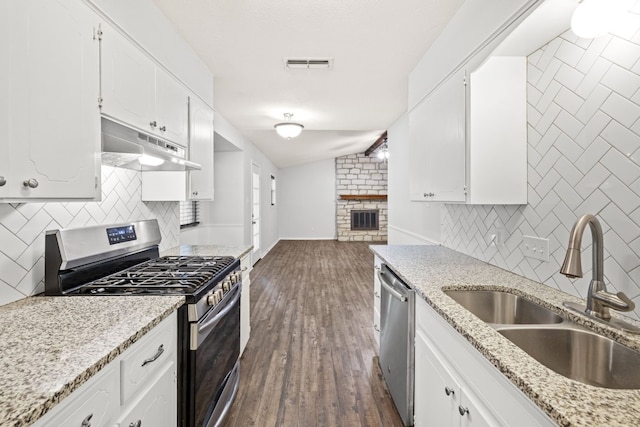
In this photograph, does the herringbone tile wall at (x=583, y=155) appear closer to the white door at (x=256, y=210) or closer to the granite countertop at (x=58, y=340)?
the granite countertop at (x=58, y=340)

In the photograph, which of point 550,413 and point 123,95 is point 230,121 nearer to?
point 123,95

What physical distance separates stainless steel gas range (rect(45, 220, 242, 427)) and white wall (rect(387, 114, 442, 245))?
2034 millimetres

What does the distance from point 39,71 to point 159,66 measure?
0.95 metres

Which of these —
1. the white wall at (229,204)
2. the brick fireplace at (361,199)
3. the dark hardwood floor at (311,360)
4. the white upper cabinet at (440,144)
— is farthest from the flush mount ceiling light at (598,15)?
the brick fireplace at (361,199)

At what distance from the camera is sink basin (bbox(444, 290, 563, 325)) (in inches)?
55.0

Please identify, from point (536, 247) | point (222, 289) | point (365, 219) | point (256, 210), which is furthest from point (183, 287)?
point (365, 219)

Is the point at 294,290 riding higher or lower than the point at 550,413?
lower

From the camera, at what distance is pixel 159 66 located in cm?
189

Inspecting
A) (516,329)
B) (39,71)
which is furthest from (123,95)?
(516,329)

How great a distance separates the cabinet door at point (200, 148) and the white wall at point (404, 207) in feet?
6.99

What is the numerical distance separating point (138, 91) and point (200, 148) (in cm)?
93

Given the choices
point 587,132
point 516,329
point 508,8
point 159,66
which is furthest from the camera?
point 159,66

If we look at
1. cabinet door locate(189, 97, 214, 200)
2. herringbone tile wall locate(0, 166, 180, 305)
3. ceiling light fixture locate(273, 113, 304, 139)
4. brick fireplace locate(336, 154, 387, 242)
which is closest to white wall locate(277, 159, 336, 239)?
brick fireplace locate(336, 154, 387, 242)

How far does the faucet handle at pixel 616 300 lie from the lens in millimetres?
1004
